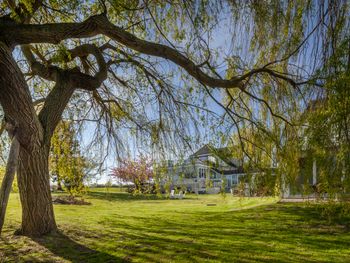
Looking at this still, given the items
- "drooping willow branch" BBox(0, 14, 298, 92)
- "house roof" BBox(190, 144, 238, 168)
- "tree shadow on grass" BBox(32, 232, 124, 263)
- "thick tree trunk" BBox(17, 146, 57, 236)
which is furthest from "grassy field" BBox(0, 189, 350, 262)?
"drooping willow branch" BBox(0, 14, 298, 92)

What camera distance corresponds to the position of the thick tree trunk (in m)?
5.95

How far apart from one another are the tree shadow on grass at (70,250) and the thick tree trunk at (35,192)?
280mm

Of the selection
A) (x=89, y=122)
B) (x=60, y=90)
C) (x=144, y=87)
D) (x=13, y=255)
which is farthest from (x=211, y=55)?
(x=13, y=255)

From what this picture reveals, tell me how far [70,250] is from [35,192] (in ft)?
4.47

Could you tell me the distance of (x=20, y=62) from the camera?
7.72 m

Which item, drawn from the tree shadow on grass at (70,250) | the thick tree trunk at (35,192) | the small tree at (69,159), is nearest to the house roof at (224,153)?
the tree shadow on grass at (70,250)

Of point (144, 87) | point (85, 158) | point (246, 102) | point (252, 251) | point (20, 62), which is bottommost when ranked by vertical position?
point (252, 251)

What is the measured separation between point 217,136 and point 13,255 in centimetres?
381

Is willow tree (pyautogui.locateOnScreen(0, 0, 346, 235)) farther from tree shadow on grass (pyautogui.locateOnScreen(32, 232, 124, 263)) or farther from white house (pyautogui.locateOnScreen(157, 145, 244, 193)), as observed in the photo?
white house (pyautogui.locateOnScreen(157, 145, 244, 193))

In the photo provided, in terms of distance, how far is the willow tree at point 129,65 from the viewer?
4.04 m

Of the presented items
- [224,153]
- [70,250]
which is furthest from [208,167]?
[70,250]

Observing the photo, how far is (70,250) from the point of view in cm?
553

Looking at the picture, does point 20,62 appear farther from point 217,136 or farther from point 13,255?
point 217,136

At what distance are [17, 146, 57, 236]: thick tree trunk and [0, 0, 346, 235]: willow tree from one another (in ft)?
0.06
